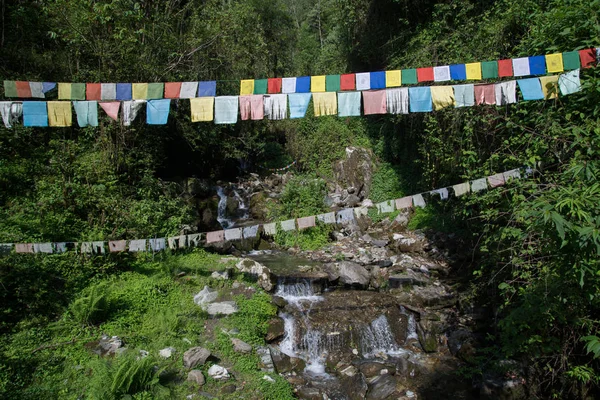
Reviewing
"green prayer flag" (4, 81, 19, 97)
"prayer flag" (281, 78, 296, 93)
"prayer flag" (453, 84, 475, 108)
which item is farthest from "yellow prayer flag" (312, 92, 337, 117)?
"green prayer flag" (4, 81, 19, 97)

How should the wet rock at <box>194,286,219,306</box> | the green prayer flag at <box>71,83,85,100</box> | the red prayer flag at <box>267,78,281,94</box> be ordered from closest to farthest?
1. the red prayer flag at <box>267,78,281,94</box>
2. the green prayer flag at <box>71,83,85,100</box>
3. the wet rock at <box>194,286,219,306</box>

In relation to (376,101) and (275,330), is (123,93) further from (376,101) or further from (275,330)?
(275,330)

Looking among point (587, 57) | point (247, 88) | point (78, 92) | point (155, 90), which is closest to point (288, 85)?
point (247, 88)

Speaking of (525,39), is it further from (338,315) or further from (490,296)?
(338,315)

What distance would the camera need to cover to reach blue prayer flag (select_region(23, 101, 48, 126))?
6758 millimetres

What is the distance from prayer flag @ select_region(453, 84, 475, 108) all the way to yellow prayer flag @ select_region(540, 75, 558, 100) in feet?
3.36

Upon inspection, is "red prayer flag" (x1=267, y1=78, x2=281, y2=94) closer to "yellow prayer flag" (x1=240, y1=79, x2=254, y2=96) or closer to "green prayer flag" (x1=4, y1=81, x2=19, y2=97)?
"yellow prayer flag" (x1=240, y1=79, x2=254, y2=96)

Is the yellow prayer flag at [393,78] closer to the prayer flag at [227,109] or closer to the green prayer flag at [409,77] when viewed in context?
the green prayer flag at [409,77]

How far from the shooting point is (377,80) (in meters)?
6.88

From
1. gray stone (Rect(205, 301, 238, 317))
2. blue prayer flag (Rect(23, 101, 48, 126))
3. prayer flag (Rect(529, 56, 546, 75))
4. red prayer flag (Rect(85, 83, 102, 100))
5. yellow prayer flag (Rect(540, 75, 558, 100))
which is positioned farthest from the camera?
gray stone (Rect(205, 301, 238, 317))

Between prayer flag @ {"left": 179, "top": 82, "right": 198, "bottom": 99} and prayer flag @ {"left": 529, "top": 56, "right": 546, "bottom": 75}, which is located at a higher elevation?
prayer flag @ {"left": 179, "top": 82, "right": 198, "bottom": 99}

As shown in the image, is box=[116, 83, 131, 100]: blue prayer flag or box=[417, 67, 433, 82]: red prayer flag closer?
box=[417, 67, 433, 82]: red prayer flag

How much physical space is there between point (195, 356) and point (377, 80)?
567cm

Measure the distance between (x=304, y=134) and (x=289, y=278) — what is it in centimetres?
1154
